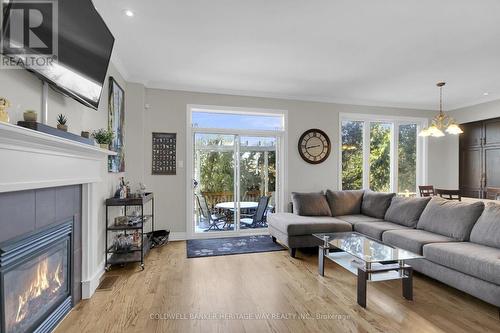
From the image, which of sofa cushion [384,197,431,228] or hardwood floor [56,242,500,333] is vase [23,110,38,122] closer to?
hardwood floor [56,242,500,333]

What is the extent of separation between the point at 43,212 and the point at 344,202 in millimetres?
4050

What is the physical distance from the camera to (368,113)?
5.51 meters

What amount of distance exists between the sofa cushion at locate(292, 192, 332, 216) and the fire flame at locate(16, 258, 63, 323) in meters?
3.20

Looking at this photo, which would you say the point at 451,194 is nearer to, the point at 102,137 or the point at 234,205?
the point at 234,205

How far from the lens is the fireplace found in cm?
152

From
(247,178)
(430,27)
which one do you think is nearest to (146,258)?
(247,178)

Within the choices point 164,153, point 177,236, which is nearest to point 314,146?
point 164,153

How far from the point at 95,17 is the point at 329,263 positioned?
3.53 m

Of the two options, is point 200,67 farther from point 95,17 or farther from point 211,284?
point 211,284

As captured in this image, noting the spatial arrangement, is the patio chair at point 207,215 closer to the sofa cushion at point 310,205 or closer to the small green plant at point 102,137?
the sofa cushion at point 310,205

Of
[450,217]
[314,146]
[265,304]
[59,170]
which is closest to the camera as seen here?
[59,170]

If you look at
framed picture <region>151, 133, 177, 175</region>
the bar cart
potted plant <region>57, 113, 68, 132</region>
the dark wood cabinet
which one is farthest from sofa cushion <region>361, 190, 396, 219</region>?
potted plant <region>57, 113, 68, 132</region>

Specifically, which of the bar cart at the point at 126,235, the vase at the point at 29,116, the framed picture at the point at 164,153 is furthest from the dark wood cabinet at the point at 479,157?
the vase at the point at 29,116

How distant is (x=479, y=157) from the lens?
5371mm
